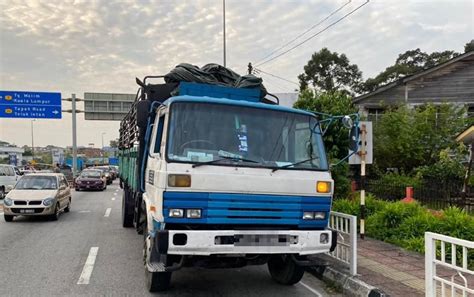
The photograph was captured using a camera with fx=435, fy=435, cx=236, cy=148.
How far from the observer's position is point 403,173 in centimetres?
1722

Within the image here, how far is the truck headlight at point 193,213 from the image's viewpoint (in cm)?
491

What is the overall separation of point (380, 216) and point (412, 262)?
2.14 metres

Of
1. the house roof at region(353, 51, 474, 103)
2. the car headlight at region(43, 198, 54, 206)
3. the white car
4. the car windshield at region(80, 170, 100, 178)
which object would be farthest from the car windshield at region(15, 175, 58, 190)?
the house roof at region(353, 51, 474, 103)

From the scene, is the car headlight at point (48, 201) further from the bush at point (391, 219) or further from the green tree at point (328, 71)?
the green tree at point (328, 71)

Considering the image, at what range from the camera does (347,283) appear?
616cm

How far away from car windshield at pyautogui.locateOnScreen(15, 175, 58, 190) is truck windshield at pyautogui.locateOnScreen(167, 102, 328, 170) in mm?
10317

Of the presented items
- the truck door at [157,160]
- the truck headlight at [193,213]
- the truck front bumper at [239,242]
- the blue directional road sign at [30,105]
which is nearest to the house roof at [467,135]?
the truck front bumper at [239,242]

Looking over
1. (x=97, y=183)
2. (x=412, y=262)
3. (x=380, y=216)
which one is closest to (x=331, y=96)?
(x=380, y=216)

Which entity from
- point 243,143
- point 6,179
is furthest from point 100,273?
point 6,179

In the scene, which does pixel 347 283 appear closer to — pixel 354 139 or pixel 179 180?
pixel 354 139

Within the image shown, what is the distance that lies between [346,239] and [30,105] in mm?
28909

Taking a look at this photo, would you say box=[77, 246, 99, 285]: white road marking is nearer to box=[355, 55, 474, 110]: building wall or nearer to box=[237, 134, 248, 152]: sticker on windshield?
box=[237, 134, 248, 152]: sticker on windshield

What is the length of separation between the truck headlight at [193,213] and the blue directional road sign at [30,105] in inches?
1146

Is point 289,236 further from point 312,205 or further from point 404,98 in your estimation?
point 404,98
